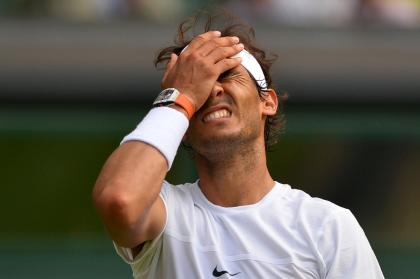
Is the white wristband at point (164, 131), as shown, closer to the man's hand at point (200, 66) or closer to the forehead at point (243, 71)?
the man's hand at point (200, 66)

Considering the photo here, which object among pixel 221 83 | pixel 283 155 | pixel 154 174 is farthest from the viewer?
pixel 283 155

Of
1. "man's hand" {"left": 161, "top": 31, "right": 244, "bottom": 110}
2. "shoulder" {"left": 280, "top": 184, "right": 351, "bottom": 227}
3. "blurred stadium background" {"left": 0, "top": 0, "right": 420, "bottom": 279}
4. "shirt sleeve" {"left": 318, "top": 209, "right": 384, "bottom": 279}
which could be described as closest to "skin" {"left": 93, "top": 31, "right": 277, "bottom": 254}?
"man's hand" {"left": 161, "top": 31, "right": 244, "bottom": 110}

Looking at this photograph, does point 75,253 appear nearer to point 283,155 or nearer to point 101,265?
point 101,265

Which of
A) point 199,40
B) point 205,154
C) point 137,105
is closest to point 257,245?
point 205,154

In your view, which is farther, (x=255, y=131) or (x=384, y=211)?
(x=384, y=211)

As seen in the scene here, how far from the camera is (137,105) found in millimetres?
9820

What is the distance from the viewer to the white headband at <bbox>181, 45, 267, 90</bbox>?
3654 millimetres

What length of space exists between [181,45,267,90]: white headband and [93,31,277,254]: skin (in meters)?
0.03

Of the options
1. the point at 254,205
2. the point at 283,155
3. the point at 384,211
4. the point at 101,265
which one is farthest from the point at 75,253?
the point at 254,205

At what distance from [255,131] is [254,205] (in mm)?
249

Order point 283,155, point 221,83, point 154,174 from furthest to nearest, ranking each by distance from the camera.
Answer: point 283,155 → point 221,83 → point 154,174

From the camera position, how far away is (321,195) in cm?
975

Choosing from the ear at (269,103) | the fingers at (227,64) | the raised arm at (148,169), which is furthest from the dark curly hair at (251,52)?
the raised arm at (148,169)

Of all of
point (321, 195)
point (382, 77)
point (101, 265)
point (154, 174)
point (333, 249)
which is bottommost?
point (101, 265)
